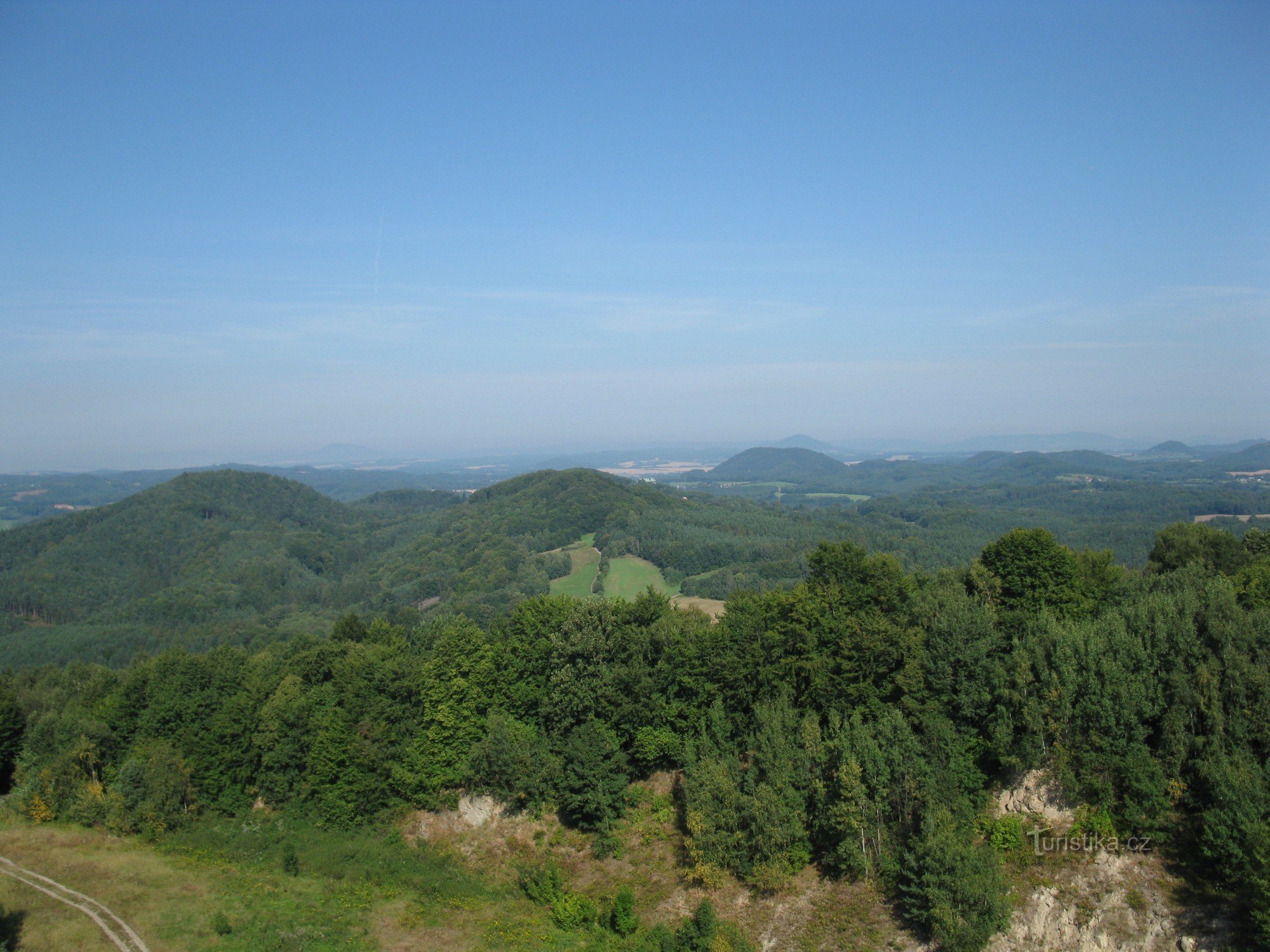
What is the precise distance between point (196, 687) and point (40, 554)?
460ft

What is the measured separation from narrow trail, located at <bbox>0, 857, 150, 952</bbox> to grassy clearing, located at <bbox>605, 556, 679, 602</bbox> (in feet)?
226

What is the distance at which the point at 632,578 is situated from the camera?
4178 inches

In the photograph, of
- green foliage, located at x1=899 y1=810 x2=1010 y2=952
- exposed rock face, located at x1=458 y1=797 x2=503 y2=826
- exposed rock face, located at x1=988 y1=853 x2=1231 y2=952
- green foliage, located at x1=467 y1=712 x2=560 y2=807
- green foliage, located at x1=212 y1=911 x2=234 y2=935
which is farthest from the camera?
exposed rock face, located at x1=458 y1=797 x2=503 y2=826

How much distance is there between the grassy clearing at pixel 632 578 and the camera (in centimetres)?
9825

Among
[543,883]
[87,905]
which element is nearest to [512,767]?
[543,883]

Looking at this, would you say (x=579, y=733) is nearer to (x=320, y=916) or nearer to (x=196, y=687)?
(x=320, y=916)

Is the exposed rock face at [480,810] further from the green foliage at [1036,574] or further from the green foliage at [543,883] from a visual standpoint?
the green foliage at [1036,574]

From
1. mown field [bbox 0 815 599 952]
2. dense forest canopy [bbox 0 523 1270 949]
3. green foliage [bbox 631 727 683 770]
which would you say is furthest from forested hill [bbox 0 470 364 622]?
green foliage [bbox 631 727 683 770]

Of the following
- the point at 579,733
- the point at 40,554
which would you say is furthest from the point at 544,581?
the point at 40,554

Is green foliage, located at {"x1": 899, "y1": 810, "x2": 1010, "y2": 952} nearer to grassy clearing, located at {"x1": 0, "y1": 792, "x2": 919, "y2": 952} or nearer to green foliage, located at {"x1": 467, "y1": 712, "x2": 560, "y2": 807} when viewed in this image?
grassy clearing, located at {"x1": 0, "y1": 792, "x2": 919, "y2": 952}

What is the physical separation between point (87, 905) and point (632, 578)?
276ft

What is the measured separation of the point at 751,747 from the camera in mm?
26609

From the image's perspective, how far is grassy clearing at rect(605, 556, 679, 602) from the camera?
322 feet

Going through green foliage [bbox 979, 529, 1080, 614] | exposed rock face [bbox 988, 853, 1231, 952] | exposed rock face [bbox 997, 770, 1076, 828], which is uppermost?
green foliage [bbox 979, 529, 1080, 614]
